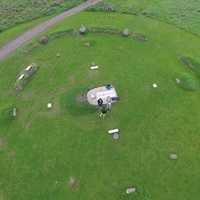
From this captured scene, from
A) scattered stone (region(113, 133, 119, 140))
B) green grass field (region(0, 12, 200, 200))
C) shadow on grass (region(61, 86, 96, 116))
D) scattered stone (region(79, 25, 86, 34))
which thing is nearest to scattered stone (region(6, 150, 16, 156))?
green grass field (region(0, 12, 200, 200))

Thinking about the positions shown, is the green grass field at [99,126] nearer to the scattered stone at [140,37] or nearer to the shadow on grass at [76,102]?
the shadow on grass at [76,102]

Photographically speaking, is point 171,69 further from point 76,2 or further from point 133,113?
point 76,2

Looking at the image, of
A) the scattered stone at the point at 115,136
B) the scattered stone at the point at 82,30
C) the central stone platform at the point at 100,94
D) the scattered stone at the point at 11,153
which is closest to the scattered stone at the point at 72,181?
the scattered stone at the point at 115,136

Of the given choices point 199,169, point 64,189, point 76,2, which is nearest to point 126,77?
point 199,169

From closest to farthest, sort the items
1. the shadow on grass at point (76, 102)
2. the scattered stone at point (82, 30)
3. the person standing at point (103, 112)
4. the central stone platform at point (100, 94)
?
1. the person standing at point (103, 112)
2. the shadow on grass at point (76, 102)
3. the central stone platform at point (100, 94)
4. the scattered stone at point (82, 30)

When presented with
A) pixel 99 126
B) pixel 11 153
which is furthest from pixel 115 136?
pixel 11 153
